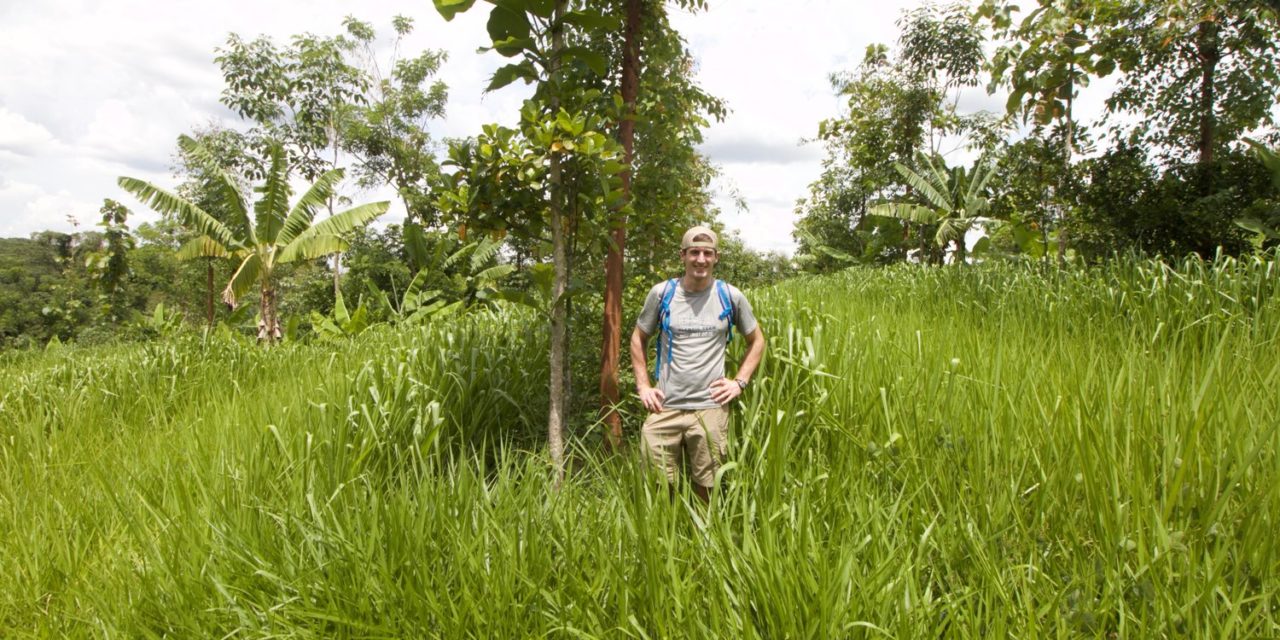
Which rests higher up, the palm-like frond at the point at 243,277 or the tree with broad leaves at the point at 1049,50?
the tree with broad leaves at the point at 1049,50

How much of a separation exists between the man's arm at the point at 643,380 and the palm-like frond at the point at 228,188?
→ 11.5m

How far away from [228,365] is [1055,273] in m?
8.67

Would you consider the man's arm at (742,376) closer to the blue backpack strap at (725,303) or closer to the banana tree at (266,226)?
the blue backpack strap at (725,303)

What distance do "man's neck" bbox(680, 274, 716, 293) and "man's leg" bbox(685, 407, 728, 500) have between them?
1.89ft

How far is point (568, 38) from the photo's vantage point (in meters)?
4.54

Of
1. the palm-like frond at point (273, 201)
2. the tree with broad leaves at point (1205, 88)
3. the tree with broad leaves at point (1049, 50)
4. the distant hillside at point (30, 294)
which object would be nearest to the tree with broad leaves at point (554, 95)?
the tree with broad leaves at point (1049, 50)

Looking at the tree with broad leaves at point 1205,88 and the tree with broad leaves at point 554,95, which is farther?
the tree with broad leaves at point 1205,88

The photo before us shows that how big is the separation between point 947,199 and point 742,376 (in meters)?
13.4

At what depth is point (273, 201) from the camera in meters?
12.1

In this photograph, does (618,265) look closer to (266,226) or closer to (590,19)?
(590,19)

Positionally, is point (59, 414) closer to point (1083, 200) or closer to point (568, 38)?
point (568, 38)

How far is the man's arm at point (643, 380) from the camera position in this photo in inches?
118

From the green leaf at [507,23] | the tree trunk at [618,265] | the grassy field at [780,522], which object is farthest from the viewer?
the tree trunk at [618,265]

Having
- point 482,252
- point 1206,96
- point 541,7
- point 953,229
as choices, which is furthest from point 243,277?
point 1206,96
